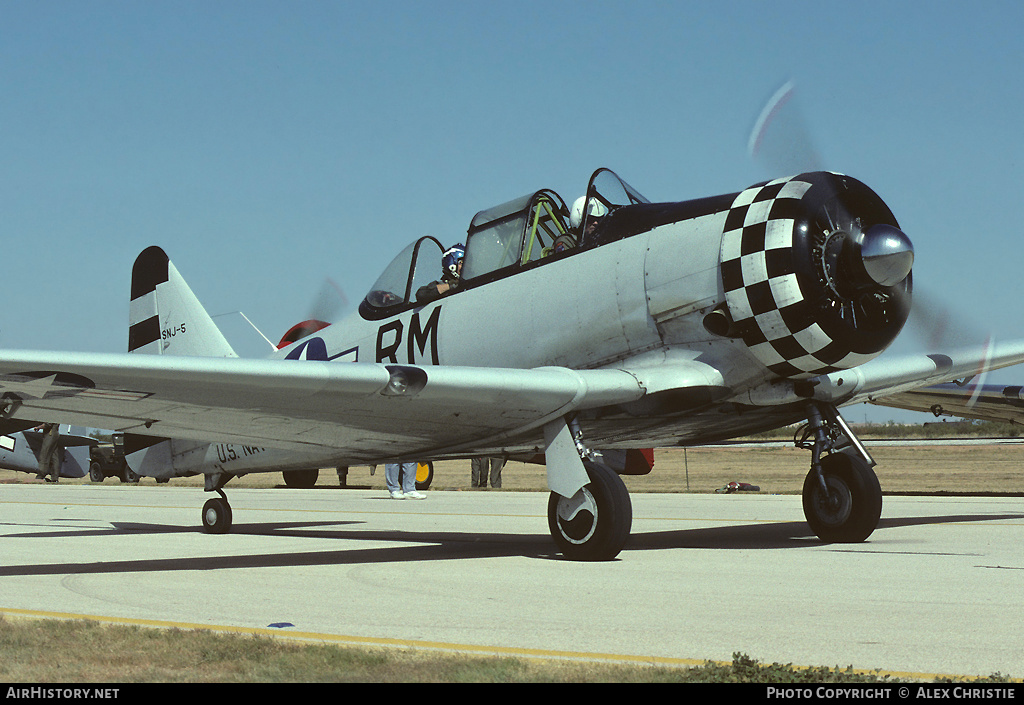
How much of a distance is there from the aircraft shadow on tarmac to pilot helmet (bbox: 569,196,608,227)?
2.83 m

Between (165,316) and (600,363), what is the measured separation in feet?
21.6

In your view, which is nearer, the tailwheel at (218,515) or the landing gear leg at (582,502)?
the landing gear leg at (582,502)

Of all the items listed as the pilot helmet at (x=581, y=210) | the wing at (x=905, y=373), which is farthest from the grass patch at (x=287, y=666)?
the wing at (x=905, y=373)

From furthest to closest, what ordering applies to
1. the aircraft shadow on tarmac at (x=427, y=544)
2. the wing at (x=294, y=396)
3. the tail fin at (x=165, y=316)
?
the tail fin at (x=165, y=316) → the aircraft shadow on tarmac at (x=427, y=544) → the wing at (x=294, y=396)

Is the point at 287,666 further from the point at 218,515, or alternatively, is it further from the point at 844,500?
the point at 218,515

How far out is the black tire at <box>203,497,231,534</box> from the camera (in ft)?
41.4

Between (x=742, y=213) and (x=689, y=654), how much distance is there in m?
4.45

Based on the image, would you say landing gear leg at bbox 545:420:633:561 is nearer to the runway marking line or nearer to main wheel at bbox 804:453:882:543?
main wheel at bbox 804:453:882:543

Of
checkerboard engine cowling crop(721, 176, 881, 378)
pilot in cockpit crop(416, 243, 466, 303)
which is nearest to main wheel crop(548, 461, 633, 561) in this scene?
checkerboard engine cowling crop(721, 176, 881, 378)

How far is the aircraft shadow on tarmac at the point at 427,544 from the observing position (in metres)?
8.52

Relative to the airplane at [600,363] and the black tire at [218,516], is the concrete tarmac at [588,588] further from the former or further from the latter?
the airplane at [600,363]

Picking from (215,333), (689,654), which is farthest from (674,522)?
(689,654)

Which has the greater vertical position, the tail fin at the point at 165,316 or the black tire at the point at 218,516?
the tail fin at the point at 165,316

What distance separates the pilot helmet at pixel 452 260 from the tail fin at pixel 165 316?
362 centimetres
